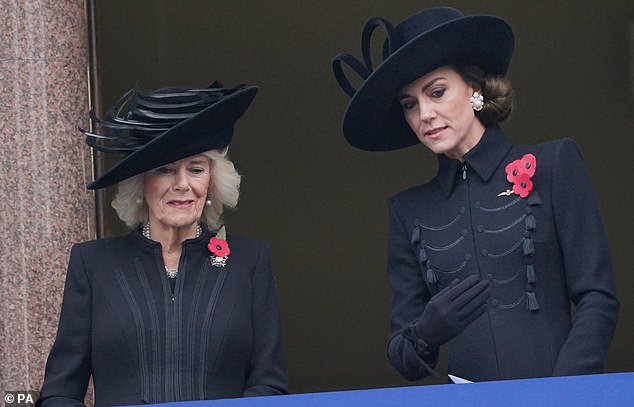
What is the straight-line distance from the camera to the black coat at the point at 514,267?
12.5ft

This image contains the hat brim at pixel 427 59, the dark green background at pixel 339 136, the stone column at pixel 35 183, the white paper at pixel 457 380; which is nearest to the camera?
the white paper at pixel 457 380

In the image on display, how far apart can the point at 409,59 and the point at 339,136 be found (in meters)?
5.98

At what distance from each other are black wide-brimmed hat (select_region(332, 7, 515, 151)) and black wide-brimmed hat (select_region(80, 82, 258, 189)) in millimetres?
327

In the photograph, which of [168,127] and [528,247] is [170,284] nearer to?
[168,127]

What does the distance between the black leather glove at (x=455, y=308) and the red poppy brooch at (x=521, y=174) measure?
323 mm

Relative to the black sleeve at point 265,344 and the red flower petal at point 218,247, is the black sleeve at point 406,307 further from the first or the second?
the red flower petal at point 218,247

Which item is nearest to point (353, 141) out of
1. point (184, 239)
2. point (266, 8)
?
point (184, 239)

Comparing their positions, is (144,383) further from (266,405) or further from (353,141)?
(353,141)

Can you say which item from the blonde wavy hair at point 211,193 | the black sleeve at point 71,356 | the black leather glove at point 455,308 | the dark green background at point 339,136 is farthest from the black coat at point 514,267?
the dark green background at point 339,136

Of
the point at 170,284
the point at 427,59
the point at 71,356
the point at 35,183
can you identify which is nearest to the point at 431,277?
the point at 427,59

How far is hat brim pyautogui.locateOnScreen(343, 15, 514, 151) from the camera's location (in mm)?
3965

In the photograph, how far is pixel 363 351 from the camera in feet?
34.4

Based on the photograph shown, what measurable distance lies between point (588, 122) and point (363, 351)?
7.27ft

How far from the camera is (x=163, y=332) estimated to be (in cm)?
393
